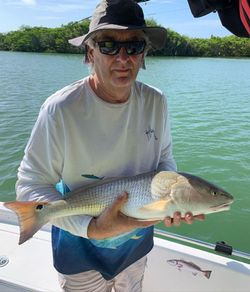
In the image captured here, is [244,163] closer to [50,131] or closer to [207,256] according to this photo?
[207,256]

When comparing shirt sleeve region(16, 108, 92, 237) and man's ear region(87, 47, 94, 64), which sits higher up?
man's ear region(87, 47, 94, 64)

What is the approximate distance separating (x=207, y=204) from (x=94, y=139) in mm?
618

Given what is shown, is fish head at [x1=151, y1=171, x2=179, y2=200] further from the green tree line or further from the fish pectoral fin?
the green tree line

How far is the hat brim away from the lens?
5.60 feet

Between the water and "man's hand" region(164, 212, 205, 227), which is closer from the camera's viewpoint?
"man's hand" region(164, 212, 205, 227)

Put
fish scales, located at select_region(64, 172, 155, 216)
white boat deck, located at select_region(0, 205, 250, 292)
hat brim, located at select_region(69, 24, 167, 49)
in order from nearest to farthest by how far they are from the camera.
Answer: hat brim, located at select_region(69, 24, 167, 49) < fish scales, located at select_region(64, 172, 155, 216) < white boat deck, located at select_region(0, 205, 250, 292)

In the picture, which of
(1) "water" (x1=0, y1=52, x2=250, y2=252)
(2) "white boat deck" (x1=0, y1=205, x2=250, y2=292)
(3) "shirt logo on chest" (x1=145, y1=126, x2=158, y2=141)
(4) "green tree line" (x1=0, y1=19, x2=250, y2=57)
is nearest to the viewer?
(3) "shirt logo on chest" (x1=145, y1=126, x2=158, y2=141)

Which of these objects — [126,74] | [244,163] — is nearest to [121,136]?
[126,74]

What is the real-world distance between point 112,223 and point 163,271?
3.93 ft

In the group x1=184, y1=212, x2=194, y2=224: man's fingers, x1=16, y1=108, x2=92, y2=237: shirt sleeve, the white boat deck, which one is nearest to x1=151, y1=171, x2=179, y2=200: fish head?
x1=184, y1=212, x2=194, y2=224: man's fingers

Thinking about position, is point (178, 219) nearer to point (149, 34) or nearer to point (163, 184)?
point (163, 184)

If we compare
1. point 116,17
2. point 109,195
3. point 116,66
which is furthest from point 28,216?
point 116,17

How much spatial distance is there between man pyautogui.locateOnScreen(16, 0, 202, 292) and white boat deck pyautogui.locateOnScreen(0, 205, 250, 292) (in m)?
0.77

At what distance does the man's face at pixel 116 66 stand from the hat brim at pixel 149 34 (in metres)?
0.06
